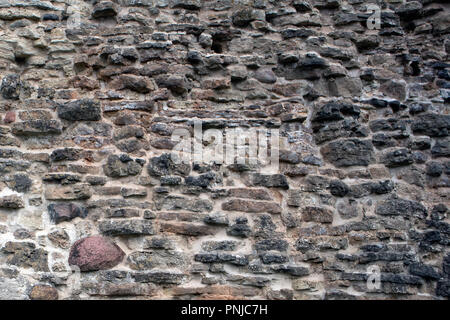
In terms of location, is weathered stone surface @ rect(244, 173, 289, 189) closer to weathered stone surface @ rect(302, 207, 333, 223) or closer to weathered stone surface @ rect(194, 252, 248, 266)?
weathered stone surface @ rect(302, 207, 333, 223)

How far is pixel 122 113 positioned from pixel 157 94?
280 millimetres

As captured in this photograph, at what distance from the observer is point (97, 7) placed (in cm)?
347

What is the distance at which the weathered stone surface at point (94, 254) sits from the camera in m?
2.91

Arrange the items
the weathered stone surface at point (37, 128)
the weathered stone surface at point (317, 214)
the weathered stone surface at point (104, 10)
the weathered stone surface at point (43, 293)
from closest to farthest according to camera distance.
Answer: the weathered stone surface at point (43, 293)
the weathered stone surface at point (317, 214)
the weathered stone surface at point (37, 128)
the weathered stone surface at point (104, 10)

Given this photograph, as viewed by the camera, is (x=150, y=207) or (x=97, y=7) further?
(x=97, y=7)

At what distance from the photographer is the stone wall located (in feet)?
9.71

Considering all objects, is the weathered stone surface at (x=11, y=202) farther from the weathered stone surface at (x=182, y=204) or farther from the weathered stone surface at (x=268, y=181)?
the weathered stone surface at (x=268, y=181)

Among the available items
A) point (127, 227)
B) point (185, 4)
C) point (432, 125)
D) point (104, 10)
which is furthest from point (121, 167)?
point (432, 125)

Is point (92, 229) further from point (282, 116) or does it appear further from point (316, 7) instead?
point (316, 7)

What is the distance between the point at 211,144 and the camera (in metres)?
3.23

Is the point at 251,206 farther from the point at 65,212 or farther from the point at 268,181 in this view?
the point at 65,212

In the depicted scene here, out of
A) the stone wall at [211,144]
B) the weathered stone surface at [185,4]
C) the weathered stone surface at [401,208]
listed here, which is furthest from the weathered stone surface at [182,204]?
the weathered stone surface at [185,4]

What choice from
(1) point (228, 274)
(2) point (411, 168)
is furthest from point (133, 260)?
(2) point (411, 168)
